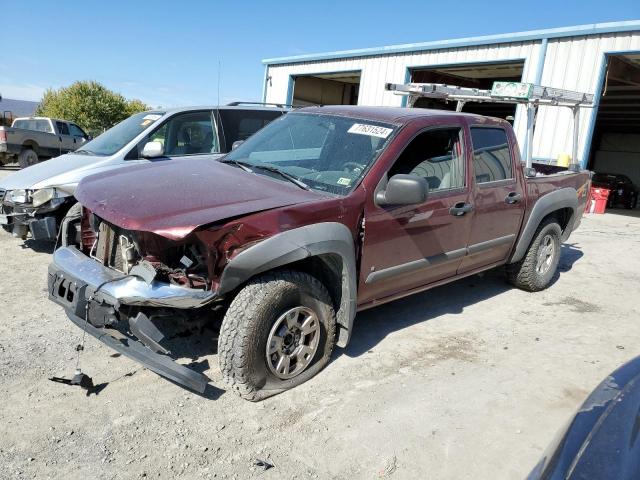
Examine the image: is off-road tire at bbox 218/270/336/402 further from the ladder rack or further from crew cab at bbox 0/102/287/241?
the ladder rack

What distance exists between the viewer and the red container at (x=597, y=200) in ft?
49.5

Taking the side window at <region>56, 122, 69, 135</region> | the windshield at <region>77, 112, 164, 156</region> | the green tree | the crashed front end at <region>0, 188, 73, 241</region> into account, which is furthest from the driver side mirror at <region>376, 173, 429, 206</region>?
the green tree

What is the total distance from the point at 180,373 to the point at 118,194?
48.5 inches

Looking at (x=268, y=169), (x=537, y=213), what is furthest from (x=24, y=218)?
(x=537, y=213)

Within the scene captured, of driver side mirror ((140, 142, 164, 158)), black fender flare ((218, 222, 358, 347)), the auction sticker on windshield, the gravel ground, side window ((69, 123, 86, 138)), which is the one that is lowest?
the gravel ground

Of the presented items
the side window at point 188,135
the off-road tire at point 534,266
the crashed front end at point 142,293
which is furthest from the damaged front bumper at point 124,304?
the off-road tire at point 534,266

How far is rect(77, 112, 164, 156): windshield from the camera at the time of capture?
6129mm

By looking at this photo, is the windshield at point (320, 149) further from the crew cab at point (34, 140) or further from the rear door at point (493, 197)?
the crew cab at point (34, 140)

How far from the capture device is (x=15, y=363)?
11.3ft

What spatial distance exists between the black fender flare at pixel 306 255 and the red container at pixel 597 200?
547 inches

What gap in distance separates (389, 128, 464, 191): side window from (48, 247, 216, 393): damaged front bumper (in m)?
1.86

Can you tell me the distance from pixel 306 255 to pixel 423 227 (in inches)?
46.1

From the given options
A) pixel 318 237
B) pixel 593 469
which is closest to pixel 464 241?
pixel 318 237

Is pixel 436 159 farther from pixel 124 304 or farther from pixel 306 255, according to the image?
A: pixel 124 304
